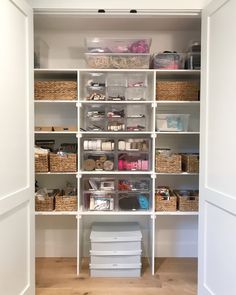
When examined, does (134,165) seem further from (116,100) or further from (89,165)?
(116,100)

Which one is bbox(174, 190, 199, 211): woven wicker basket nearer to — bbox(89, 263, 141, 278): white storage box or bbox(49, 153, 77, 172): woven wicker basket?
bbox(89, 263, 141, 278): white storage box

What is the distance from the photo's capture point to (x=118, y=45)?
98.2 inches

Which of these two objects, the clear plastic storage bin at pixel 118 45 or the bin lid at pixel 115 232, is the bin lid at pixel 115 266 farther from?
the clear plastic storage bin at pixel 118 45

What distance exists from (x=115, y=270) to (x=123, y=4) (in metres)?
2.13

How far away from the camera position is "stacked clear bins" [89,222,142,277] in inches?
100

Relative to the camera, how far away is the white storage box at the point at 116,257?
2541mm

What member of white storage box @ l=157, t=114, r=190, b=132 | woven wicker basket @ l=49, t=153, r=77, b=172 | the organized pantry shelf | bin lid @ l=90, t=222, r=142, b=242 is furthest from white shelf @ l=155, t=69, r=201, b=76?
bin lid @ l=90, t=222, r=142, b=242

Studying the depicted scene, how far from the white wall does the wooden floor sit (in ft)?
7.05

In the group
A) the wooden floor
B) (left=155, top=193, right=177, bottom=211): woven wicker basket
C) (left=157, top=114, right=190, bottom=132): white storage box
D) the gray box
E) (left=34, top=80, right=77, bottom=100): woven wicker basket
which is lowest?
the wooden floor

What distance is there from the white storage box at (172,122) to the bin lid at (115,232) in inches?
36.9

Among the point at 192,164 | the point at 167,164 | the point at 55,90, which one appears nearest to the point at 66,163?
the point at 55,90
